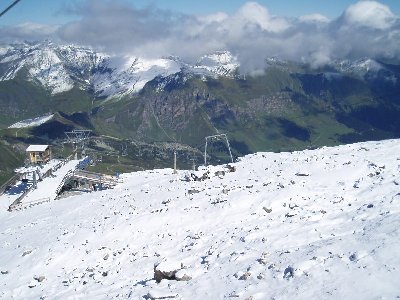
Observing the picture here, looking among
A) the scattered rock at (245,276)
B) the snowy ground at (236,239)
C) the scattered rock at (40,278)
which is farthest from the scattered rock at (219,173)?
the scattered rock at (245,276)

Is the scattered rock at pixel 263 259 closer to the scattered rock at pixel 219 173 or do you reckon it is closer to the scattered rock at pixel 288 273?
the scattered rock at pixel 288 273

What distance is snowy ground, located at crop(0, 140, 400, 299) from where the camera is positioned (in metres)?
18.0

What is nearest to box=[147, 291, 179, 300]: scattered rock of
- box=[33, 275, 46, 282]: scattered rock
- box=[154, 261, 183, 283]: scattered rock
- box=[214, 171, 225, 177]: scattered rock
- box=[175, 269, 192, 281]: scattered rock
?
box=[175, 269, 192, 281]: scattered rock

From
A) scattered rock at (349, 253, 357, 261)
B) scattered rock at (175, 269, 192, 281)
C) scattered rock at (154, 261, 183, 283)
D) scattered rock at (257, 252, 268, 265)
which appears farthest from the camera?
scattered rock at (154, 261, 183, 283)

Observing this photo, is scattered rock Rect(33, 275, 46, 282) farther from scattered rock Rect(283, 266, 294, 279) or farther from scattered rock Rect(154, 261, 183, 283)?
scattered rock Rect(283, 266, 294, 279)

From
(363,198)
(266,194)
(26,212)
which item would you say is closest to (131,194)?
(26,212)

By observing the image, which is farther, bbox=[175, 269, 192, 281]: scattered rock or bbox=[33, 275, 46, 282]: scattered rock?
bbox=[33, 275, 46, 282]: scattered rock

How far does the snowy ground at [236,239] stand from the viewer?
59.2 ft

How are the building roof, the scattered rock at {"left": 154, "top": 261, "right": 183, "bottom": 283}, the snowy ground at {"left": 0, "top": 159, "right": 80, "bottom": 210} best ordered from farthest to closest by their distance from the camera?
the building roof
the snowy ground at {"left": 0, "top": 159, "right": 80, "bottom": 210}
the scattered rock at {"left": 154, "top": 261, "right": 183, "bottom": 283}

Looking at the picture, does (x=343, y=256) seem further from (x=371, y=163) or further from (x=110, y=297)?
(x=371, y=163)

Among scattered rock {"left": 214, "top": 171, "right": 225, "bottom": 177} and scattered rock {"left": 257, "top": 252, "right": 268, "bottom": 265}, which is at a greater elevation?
scattered rock {"left": 257, "top": 252, "right": 268, "bottom": 265}

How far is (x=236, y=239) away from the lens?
2520 cm

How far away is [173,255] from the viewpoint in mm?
25547

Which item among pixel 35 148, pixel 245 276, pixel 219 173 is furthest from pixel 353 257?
pixel 35 148
